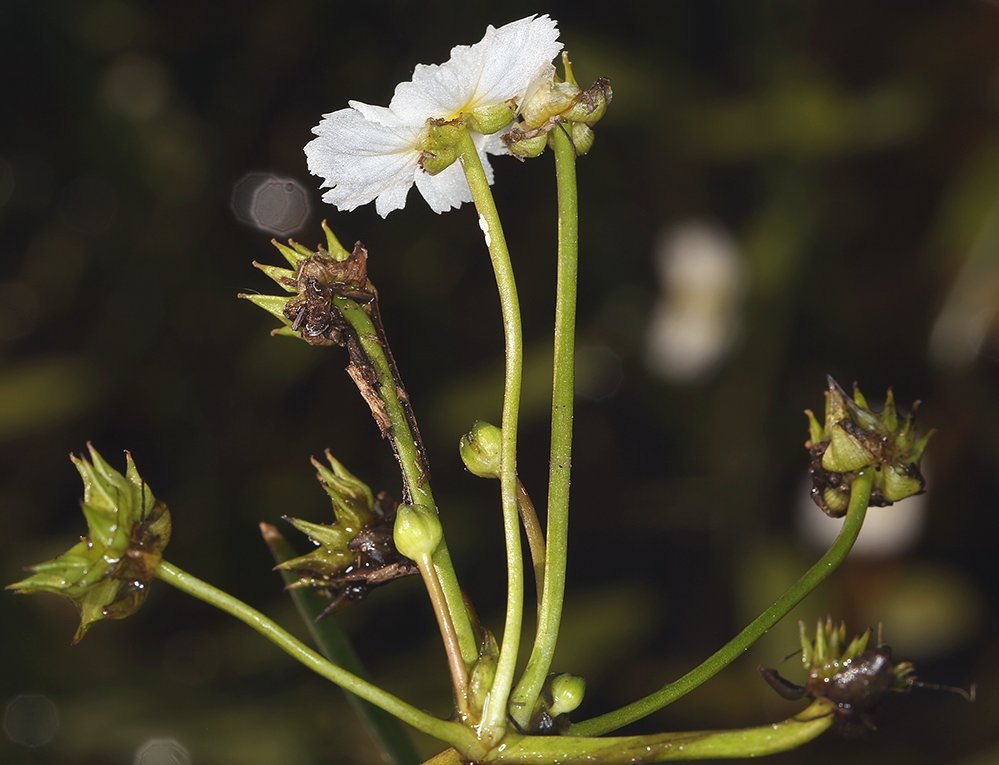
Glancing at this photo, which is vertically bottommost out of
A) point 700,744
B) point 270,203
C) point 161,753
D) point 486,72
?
point 161,753

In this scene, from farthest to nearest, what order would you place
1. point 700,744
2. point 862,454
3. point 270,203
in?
1. point 270,203
2. point 862,454
3. point 700,744

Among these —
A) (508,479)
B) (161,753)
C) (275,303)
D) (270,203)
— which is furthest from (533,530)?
(270,203)

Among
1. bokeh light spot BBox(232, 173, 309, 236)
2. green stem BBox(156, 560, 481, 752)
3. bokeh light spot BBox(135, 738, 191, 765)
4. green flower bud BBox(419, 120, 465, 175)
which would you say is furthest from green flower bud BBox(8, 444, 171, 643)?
bokeh light spot BBox(232, 173, 309, 236)

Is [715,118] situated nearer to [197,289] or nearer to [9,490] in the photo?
[197,289]

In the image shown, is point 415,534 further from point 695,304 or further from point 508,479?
point 695,304

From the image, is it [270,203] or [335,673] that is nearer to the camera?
[335,673]

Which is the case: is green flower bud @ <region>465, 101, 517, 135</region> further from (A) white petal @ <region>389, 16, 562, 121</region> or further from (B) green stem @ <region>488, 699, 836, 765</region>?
(B) green stem @ <region>488, 699, 836, 765</region>

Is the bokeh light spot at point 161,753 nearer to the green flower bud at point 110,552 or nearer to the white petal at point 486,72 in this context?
the green flower bud at point 110,552
